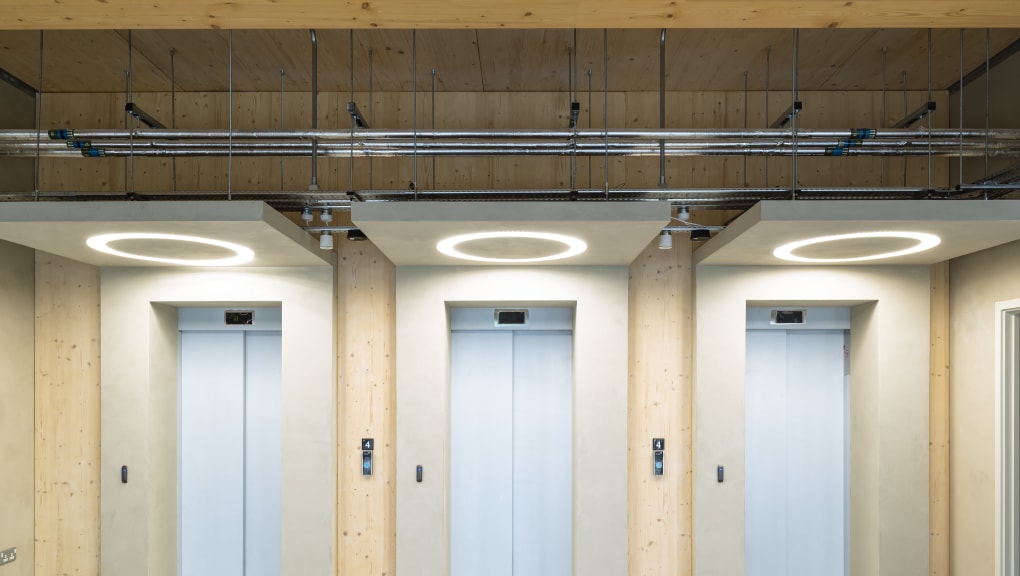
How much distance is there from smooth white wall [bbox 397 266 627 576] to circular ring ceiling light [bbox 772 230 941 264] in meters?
1.36

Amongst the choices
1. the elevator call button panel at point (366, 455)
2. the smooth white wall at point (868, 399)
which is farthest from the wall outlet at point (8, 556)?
the smooth white wall at point (868, 399)

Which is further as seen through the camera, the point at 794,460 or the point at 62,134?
the point at 794,460

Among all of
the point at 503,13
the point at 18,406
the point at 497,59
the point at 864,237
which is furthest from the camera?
the point at 18,406

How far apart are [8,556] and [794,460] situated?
277 inches

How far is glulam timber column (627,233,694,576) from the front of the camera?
18.2ft

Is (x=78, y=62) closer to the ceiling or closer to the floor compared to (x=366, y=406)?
closer to the ceiling

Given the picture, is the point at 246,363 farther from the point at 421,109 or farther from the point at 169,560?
the point at 421,109

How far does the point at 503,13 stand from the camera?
2719 millimetres

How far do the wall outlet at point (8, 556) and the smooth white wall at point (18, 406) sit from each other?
0.15ft

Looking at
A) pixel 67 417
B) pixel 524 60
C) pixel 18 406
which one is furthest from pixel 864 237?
pixel 18 406

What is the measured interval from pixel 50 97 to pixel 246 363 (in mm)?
3079

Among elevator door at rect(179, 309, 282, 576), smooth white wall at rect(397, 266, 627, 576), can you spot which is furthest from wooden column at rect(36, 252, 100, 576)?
smooth white wall at rect(397, 266, 627, 576)

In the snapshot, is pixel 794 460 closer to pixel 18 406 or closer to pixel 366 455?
pixel 366 455

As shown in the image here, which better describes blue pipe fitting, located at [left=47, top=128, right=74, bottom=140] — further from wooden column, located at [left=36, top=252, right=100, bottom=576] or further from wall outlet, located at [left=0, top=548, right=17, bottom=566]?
wall outlet, located at [left=0, top=548, right=17, bottom=566]
